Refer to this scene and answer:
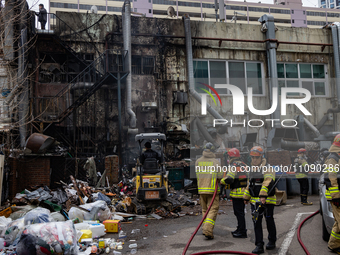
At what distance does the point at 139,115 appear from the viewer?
55.4 ft

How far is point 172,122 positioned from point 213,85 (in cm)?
330

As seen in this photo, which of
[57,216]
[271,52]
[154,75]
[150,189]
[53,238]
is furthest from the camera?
[271,52]

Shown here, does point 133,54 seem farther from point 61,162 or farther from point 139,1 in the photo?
point 139,1

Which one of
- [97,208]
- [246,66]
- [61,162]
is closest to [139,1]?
[246,66]

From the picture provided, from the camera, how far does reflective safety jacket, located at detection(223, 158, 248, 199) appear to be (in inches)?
266

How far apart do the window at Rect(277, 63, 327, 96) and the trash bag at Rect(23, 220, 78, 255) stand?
16517 millimetres

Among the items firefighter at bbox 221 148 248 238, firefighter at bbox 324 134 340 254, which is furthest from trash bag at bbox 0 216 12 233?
firefighter at bbox 324 134 340 254

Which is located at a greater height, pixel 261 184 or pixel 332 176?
pixel 332 176

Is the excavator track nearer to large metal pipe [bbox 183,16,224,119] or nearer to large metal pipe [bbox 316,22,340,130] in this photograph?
large metal pipe [bbox 183,16,224,119]

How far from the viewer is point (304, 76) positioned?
19531 millimetres

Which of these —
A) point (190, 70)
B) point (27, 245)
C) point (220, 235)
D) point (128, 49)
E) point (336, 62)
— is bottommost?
point (220, 235)

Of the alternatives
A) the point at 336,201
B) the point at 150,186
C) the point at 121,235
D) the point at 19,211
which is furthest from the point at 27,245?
the point at 336,201

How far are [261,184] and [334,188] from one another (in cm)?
127

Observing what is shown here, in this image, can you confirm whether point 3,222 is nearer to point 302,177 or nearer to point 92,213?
point 92,213
